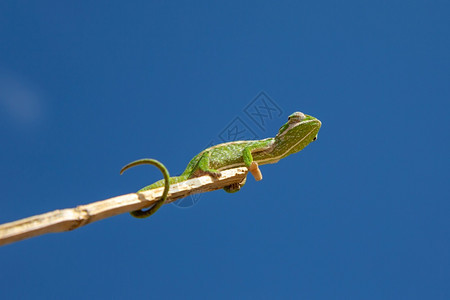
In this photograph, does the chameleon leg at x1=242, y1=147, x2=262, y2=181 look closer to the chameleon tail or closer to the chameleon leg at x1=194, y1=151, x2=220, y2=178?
the chameleon leg at x1=194, y1=151, x2=220, y2=178

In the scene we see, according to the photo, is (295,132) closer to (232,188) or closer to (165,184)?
(232,188)

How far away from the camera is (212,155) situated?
214 inches

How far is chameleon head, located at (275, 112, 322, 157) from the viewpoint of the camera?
571cm

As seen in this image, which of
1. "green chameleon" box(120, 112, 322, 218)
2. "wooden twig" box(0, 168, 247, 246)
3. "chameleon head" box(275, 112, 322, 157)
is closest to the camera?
"wooden twig" box(0, 168, 247, 246)

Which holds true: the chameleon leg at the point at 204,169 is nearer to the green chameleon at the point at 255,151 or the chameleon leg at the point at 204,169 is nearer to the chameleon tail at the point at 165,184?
the green chameleon at the point at 255,151

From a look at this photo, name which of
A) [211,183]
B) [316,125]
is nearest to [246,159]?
[211,183]

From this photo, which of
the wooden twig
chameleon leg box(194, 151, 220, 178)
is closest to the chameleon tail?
the wooden twig

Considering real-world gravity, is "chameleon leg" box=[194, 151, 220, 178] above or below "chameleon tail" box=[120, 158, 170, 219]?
above

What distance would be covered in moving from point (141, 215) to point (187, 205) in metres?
1.23

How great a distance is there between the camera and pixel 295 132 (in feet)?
18.7

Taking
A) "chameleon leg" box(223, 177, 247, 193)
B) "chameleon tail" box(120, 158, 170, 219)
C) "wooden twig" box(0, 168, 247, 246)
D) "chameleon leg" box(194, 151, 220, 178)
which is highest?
"chameleon leg" box(194, 151, 220, 178)

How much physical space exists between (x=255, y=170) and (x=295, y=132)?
2.91ft

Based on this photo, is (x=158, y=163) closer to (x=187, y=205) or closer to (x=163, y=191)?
(x=163, y=191)

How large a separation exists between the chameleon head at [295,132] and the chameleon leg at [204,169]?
1.18 m
